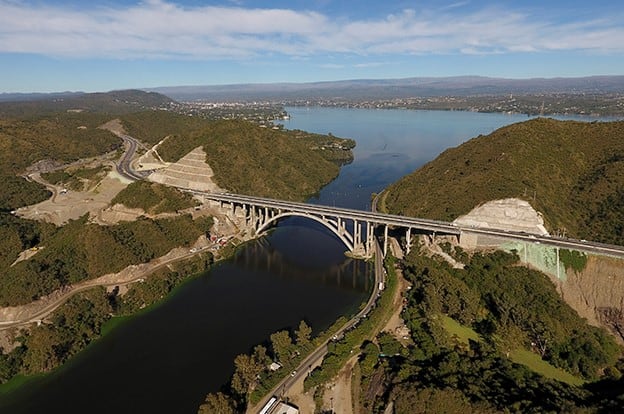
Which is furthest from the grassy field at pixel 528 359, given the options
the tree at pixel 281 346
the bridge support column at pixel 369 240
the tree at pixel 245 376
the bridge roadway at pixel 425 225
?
the tree at pixel 245 376

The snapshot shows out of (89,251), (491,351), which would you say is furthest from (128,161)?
(491,351)

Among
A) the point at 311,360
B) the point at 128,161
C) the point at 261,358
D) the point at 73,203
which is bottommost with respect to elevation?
the point at 311,360

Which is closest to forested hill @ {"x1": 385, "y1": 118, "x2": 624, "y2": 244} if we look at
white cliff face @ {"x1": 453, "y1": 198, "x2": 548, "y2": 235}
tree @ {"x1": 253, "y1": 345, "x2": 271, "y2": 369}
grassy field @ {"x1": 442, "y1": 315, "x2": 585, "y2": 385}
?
white cliff face @ {"x1": 453, "y1": 198, "x2": 548, "y2": 235}

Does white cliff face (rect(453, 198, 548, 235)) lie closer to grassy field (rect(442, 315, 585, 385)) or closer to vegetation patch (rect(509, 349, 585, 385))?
grassy field (rect(442, 315, 585, 385))

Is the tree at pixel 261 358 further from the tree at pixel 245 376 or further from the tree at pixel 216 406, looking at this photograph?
the tree at pixel 216 406

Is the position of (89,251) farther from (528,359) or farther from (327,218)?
(528,359)
